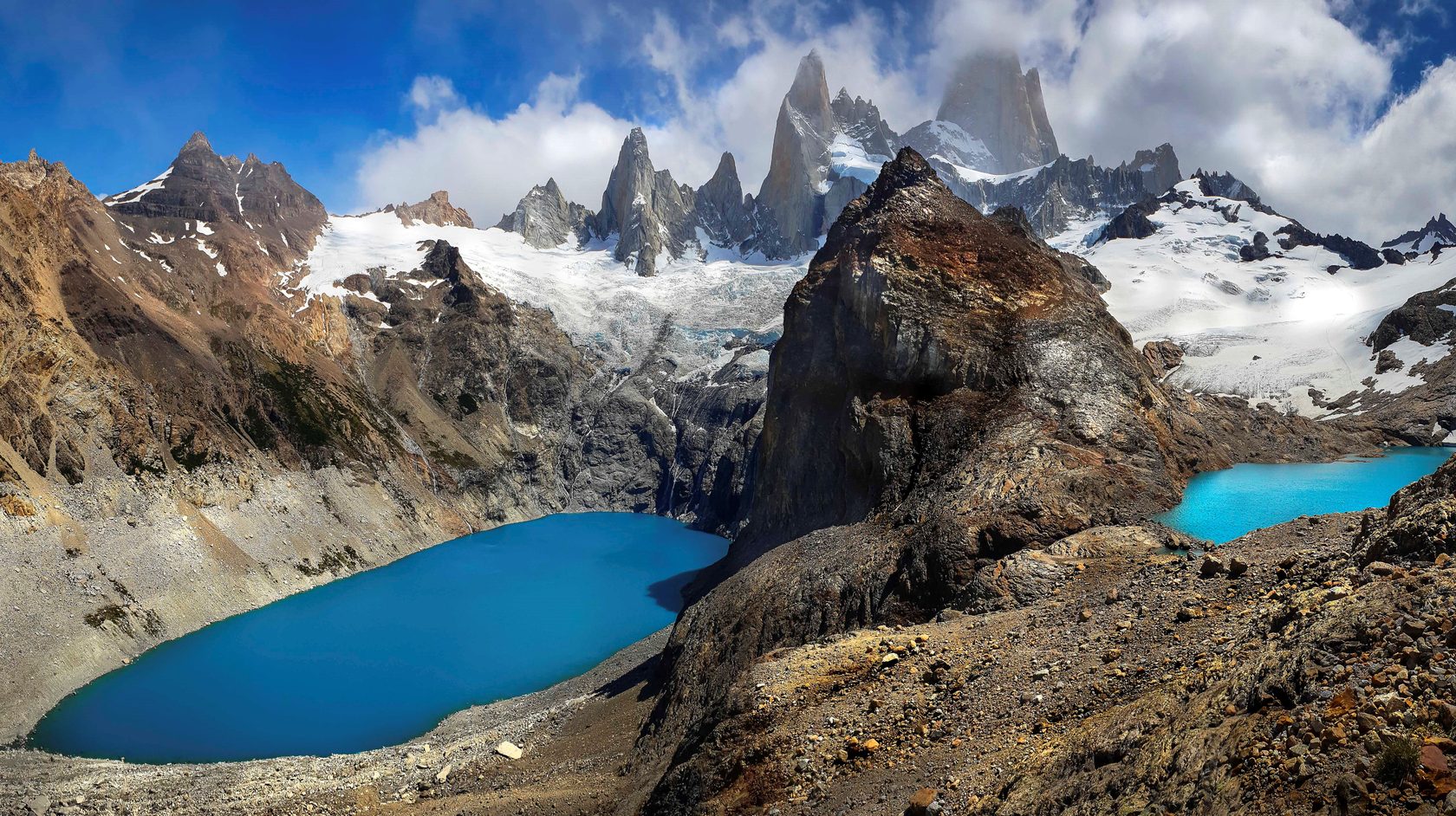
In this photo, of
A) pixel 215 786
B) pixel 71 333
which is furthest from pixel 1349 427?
pixel 71 333

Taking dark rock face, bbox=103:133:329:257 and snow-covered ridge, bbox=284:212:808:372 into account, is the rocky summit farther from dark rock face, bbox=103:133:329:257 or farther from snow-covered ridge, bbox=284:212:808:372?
snow-covered ridge, bbox=284:212:808:372

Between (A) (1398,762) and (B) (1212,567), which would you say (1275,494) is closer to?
(B) (1212,567)

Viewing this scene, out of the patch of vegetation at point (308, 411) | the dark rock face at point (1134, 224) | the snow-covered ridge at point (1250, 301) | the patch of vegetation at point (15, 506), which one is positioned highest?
the dark rock face at point (1134, 224)

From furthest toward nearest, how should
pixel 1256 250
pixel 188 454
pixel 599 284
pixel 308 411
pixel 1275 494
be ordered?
pixel 599 284, pixel 1256 250, pixel 308 411, pixel 188 454, pixel 1275 494

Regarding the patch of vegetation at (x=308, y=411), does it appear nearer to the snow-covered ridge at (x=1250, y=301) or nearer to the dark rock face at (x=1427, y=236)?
the snow-covered ridge at (x=1250, y=301)

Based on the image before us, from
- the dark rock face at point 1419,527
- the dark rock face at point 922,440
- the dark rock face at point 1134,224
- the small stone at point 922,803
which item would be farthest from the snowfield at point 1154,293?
the small stone at point 922,803

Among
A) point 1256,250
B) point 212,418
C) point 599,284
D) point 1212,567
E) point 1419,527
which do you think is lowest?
point 1212,567

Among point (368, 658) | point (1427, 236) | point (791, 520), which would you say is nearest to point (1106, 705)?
point (791, 520)
